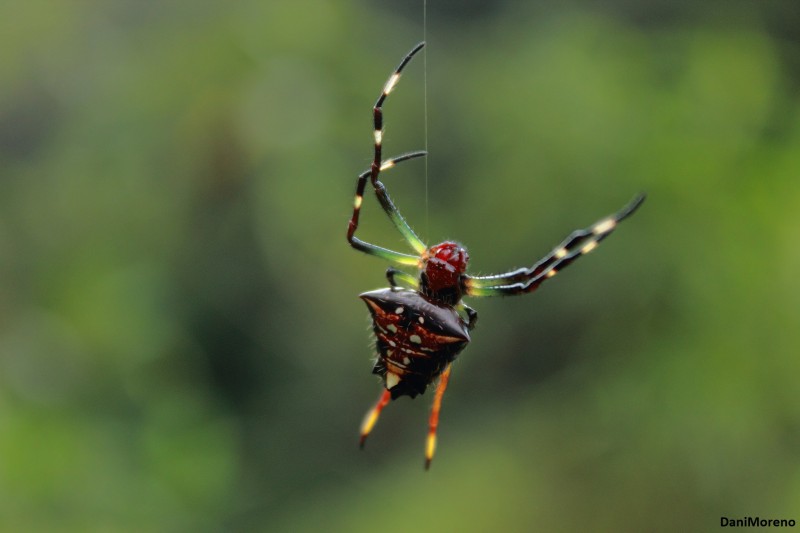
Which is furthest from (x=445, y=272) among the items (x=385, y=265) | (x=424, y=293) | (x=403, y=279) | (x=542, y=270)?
(x=385, y=265)

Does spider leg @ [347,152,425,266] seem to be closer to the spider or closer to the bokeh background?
the spider

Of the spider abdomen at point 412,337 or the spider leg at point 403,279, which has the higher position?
the spider leg at point 403,279

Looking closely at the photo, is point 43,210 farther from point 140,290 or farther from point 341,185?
point 341,185

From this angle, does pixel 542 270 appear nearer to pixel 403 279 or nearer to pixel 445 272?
pixel 445 272

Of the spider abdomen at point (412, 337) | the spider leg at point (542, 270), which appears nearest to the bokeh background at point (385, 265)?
the spider leg at point (542, 270)

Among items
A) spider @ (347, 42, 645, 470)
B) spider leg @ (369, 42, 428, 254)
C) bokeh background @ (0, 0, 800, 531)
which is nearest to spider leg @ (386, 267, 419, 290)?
spider @ (347, 42, 645, 470)

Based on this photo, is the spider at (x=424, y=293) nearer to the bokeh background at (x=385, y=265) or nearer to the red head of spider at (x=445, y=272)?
the red head of spider at (x=445, y=272)

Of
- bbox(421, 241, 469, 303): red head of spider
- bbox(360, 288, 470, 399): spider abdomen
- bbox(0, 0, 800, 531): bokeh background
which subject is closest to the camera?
bbox(360, 288, 470, 399): spider abdomen
